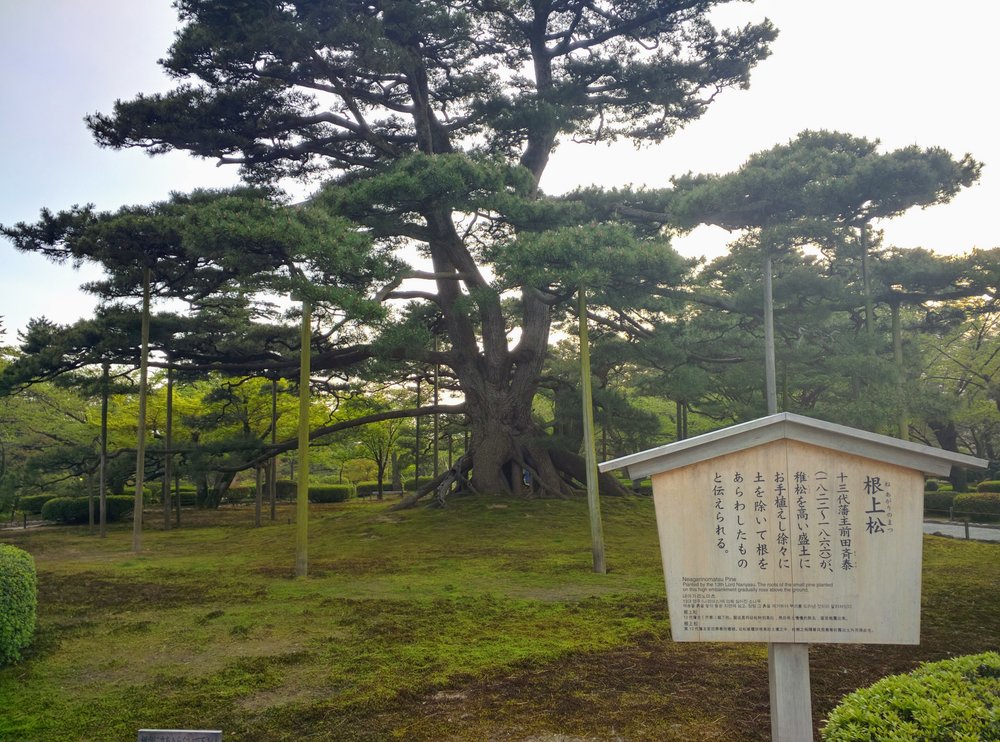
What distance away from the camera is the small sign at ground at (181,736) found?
12.0 ft

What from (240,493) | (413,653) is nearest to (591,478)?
(413,653)

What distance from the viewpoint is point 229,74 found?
47.9 ft

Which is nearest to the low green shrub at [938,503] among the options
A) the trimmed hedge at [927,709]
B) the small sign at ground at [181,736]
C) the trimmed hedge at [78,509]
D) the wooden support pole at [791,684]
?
the wooden support pole at [791,684]

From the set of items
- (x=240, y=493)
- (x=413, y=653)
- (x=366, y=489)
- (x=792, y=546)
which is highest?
(x=792, y=546)

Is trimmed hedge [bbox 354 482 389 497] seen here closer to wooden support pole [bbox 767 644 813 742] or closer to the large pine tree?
the large pine tree

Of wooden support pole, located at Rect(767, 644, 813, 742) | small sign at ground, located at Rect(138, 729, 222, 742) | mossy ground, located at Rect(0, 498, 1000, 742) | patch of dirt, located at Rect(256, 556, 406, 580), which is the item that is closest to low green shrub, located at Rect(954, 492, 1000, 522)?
mossy ground, located at Rect(0, 498, 1000, 742)

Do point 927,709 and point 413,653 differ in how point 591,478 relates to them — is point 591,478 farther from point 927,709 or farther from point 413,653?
point 927,709

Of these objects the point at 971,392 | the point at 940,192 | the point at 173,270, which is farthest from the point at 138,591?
the point at 971,392

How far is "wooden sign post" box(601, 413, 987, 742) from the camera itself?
406 cm

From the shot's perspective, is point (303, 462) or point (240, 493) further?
point (240, 493)

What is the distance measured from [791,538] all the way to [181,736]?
3328mm

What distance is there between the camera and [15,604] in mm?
6668

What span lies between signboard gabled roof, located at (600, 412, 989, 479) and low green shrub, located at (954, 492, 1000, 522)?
19179 mm

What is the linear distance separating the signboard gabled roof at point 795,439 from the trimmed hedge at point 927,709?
1016 millimetres
